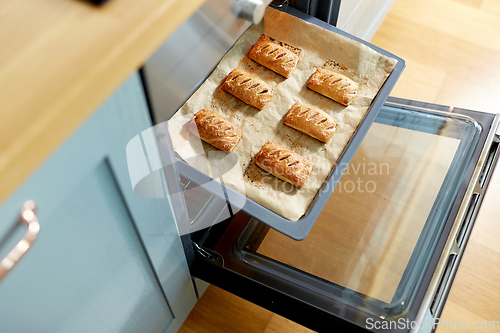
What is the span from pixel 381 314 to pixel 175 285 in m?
0.37

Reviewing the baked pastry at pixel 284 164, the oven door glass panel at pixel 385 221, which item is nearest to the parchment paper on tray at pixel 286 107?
the baked pastry at pixel 284 164

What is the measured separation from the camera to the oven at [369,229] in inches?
25.9

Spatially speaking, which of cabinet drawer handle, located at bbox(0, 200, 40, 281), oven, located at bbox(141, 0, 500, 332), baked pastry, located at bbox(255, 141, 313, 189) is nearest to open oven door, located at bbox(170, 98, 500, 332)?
oven, located at bbox(141, 0, 500, 332)

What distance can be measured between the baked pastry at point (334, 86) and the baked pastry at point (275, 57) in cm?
6

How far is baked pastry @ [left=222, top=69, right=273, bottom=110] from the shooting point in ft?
2.55

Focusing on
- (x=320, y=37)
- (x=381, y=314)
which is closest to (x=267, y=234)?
(x=381, y=314)

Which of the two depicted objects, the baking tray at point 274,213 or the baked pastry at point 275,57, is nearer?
the baking tray at point 274,213

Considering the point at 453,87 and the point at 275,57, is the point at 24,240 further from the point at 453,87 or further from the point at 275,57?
the point at 453,87

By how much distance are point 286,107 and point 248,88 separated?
0.09m

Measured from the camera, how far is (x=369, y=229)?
79cm

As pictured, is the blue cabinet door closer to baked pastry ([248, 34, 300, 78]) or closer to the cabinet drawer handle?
the cabinet drawer handle

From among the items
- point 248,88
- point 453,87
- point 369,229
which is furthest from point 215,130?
point 453,87

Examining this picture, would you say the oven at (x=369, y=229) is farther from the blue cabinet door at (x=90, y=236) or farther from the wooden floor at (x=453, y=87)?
the wooden floor at (x=453, y=87)

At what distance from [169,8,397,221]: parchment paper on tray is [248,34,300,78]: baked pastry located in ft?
0.06
